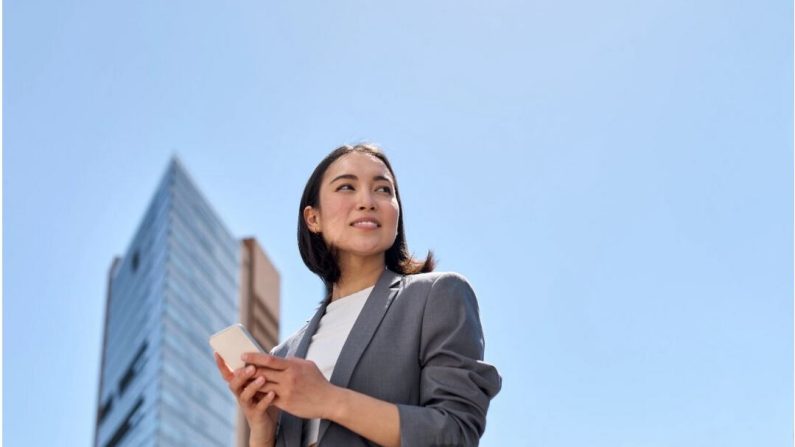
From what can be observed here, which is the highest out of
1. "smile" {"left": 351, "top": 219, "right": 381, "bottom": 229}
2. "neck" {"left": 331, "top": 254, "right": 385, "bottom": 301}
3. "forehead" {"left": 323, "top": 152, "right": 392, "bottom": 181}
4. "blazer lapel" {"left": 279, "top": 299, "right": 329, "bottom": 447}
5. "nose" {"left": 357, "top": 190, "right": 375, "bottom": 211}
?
"forehead" {"left": 323, "top": 152, "right": 392, "bottom": 181}

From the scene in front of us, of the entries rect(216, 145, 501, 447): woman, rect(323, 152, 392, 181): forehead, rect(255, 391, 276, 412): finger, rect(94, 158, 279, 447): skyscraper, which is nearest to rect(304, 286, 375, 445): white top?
rect(216, 145, 501, 447): woman

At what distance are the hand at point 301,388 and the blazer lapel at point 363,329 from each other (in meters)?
0.08

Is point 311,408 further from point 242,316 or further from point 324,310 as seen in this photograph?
point 242,316

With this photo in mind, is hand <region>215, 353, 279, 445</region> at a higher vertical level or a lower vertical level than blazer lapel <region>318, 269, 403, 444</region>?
lower

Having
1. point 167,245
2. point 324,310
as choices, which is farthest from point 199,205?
A: point 324,310

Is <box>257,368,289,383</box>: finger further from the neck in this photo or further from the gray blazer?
the neck

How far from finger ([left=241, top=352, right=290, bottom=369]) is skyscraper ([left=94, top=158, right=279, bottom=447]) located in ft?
170

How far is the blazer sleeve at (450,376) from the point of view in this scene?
1.88m

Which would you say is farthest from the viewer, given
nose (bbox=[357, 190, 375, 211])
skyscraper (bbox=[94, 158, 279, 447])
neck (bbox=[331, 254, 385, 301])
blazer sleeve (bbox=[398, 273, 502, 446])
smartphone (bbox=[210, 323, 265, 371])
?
skyscraper (bbox=[94, 158, 279, 447])

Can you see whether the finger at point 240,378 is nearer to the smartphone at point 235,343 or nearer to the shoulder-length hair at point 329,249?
the smartphone at point 235,343

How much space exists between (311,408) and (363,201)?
0.57m

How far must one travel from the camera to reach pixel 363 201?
2.26 metres

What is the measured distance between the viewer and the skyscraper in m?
54.7

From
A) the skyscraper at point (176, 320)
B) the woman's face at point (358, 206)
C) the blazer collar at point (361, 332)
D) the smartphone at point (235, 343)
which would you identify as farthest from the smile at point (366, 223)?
the skyscraper at point (176, 320)
